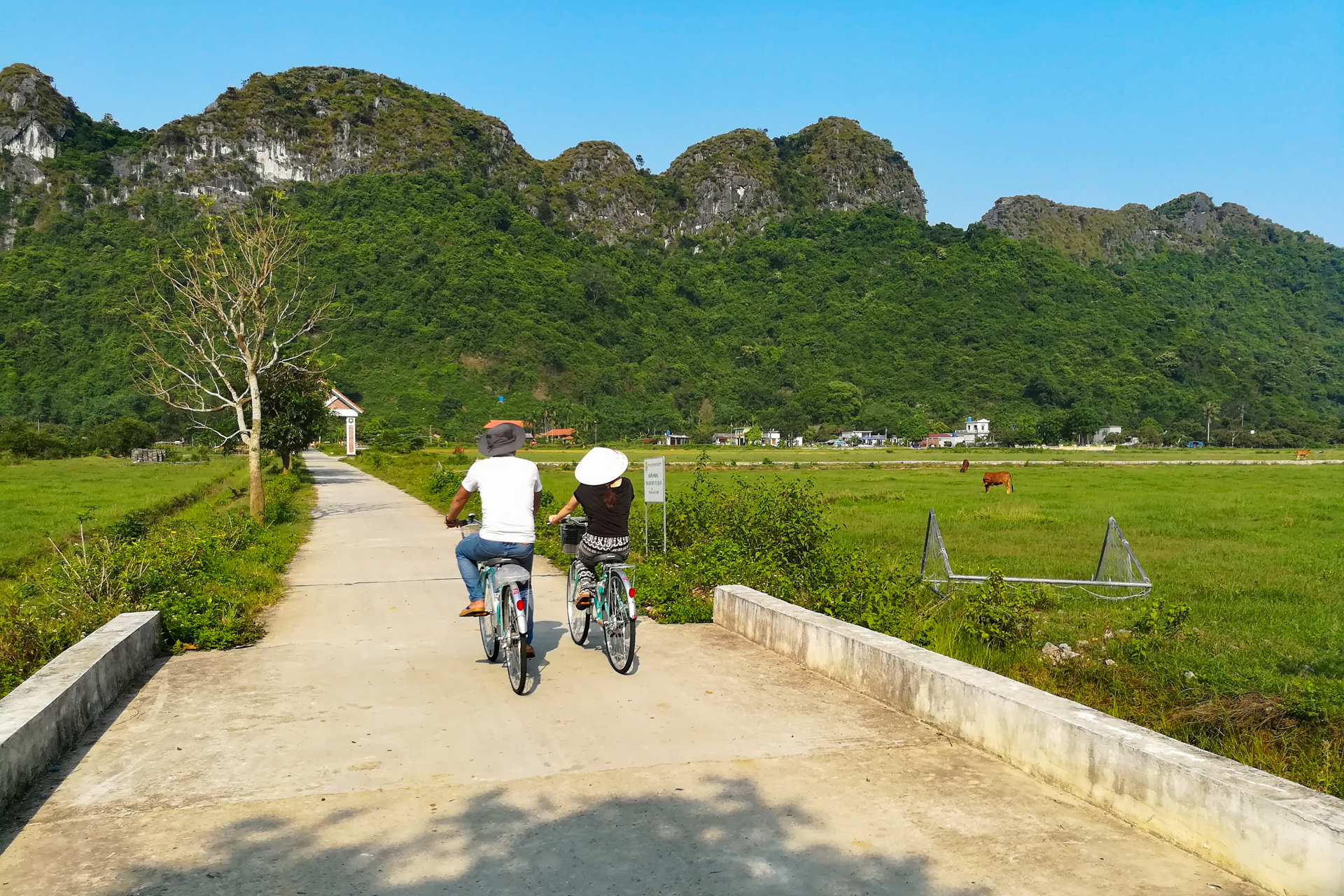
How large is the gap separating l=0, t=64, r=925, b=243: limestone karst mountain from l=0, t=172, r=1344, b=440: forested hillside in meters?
9.93

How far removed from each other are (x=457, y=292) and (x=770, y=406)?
156ft

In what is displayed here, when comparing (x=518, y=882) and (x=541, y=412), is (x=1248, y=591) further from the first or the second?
(x=541, y=412)

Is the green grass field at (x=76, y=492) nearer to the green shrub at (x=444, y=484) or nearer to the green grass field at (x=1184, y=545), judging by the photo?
the green shrub at (x=444, y=484)

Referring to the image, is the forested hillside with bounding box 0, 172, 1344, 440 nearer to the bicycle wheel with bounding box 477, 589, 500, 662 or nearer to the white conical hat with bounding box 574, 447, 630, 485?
the bicycle wheel with bounding box 477, 589, 500, 662

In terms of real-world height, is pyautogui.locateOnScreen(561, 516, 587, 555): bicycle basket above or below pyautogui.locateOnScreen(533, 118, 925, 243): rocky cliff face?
below

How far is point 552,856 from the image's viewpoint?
135 inches

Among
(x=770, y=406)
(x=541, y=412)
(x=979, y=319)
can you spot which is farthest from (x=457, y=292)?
(x=979, y=319)

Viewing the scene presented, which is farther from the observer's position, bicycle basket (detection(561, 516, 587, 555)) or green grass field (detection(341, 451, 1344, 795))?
bicycle basket (detection(561, 516, 587, 555))

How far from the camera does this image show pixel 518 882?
3.24 meters

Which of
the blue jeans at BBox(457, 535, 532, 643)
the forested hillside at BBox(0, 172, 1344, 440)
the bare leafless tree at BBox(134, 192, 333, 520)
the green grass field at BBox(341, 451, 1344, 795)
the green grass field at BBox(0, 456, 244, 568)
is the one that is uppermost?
the forested hillside at BBox(0, 172, 1344, 440)

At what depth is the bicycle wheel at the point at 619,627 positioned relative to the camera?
6.20m

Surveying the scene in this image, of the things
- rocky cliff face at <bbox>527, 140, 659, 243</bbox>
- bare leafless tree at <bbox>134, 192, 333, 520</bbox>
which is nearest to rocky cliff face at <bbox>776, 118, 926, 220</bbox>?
rocky cliff face at <bbox>527, 140, 659, 243</bbox>

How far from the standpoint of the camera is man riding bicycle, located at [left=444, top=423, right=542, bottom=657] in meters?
6.29

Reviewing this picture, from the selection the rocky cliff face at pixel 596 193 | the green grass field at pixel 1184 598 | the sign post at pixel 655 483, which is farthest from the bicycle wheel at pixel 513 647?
the rocky cliff face at pixel 596 193
